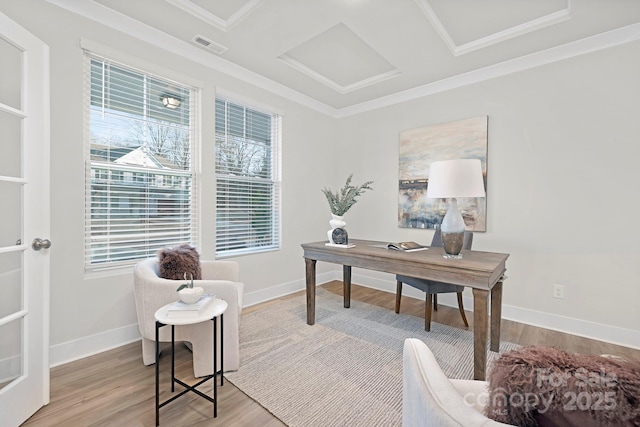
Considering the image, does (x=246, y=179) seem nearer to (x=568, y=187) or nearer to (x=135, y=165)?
(x=135, y=165)

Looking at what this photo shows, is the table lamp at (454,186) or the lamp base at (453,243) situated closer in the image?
the table lamp at (454,186)

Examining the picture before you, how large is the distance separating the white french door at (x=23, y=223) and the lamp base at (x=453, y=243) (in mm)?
2516

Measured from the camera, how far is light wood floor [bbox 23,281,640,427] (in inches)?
59.2

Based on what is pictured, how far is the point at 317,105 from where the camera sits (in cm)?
402

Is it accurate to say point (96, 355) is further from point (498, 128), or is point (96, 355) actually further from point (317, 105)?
point (498, 128)

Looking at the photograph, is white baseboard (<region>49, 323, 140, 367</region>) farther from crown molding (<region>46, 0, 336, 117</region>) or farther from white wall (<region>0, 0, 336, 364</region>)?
crown molding (<region>46, 0, 336, 117</region>)

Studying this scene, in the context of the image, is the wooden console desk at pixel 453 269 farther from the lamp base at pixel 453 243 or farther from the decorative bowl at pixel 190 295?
the decorative bowl at pixel 190 295

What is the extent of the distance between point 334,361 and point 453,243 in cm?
122

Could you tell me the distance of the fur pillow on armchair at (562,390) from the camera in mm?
509

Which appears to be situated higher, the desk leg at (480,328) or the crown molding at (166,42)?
the crown molding at (166,42)

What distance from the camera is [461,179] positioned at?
6.17 ft

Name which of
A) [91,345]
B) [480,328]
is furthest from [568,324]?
[91,345]

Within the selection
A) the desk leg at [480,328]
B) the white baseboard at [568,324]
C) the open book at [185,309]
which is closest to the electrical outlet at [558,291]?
the white baseboard at [568,324]

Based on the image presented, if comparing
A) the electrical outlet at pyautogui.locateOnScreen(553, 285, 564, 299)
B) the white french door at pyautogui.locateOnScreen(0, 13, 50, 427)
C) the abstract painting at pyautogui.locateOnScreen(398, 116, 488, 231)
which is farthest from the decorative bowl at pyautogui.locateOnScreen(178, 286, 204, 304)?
the electrical outlet at pyautogui.locateOnScreen(553, 285, 564, 299)
